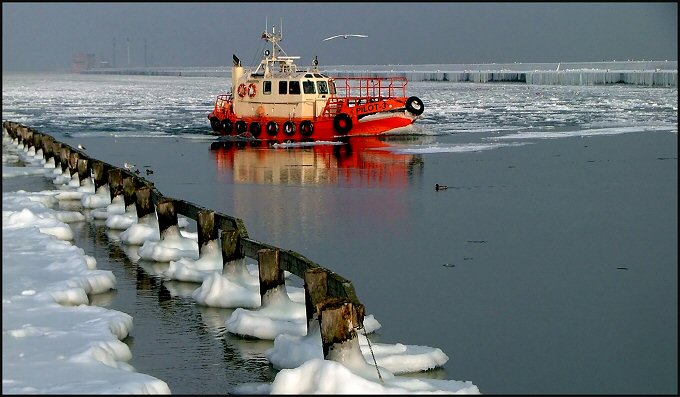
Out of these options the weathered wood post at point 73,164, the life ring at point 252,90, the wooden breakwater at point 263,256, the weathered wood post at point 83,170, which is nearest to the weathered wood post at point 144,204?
the wooden breakwater at point 263,256

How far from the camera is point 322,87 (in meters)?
34.5

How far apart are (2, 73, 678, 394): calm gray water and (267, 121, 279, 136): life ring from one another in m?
4.33

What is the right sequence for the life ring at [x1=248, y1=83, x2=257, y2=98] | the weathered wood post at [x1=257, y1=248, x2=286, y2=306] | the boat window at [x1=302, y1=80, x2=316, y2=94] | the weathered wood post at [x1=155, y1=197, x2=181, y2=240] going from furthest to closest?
the life ring at [x1=248, y1=83, x2=257, y2=98] < the boat window at [x1=302, y1=80, x2=316, y2=94] < the weathered wood post at [x1=155, y1=197, x2=181, y2=240] < the weathered wood post at [x1=257, y1=248, x2=286, y2=306]

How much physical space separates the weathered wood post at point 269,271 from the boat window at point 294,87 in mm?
24676

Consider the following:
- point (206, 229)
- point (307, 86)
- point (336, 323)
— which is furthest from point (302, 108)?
point (336, 323)

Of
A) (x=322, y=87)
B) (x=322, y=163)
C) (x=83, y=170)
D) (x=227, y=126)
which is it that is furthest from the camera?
(x=227, y=126)

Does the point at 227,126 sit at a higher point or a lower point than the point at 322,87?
lower

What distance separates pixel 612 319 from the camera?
10109 millimetres

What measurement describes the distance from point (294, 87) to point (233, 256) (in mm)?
23787

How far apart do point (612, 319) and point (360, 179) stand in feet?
40.7

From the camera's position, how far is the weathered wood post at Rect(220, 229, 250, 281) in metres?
10.6

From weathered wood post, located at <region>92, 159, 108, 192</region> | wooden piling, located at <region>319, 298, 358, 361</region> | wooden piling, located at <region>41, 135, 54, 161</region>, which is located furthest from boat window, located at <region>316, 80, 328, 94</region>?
wooden piling, located at <region>319, 298, 358, 361</region>

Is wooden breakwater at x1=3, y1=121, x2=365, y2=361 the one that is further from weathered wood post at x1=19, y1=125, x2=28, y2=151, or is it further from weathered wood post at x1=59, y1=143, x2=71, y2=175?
weathered wood post at x1=19, y1=125, x2=28, y2=151

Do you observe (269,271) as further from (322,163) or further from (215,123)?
(215,123)
